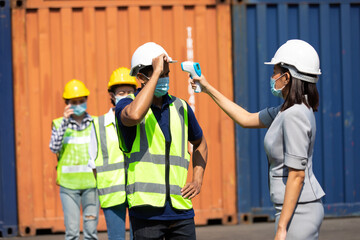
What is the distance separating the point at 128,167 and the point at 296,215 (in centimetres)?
98

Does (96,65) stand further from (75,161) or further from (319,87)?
(319,87)

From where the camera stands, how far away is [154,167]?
10.9ft

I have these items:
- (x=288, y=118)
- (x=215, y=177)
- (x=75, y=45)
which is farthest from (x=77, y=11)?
(x=288, y=118)


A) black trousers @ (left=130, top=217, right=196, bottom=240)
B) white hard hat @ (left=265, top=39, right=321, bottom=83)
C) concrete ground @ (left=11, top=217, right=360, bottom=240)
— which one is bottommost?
concrete ground @ (left=11, top=217, right=360, bottom=240)

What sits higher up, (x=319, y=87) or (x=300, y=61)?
(x=319, y=87)

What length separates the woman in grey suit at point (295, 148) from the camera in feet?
9.97

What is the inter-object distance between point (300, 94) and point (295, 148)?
0.31 m

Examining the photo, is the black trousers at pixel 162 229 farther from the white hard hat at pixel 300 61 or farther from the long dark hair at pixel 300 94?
the white hard hat at pixel 300 61

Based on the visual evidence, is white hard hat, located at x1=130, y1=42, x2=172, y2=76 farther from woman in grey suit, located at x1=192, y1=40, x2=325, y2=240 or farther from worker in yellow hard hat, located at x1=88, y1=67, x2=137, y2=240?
worker in yellow hard hat, located at x1=88, y1=67, x2=137, y2=240

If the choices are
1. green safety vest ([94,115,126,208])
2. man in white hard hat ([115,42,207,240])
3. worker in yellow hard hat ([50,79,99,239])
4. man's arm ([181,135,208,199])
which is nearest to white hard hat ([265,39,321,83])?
man in white hard hat ([115,42,207,240])

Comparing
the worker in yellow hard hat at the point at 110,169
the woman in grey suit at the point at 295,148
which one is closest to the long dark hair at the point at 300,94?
the woman in grey suit at the point at 295,148

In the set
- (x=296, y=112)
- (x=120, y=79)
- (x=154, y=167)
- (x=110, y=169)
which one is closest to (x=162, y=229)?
(x=154, y=167)

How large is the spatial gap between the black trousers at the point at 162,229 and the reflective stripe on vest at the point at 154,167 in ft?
0.32

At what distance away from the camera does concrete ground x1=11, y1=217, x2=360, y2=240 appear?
6.65m
